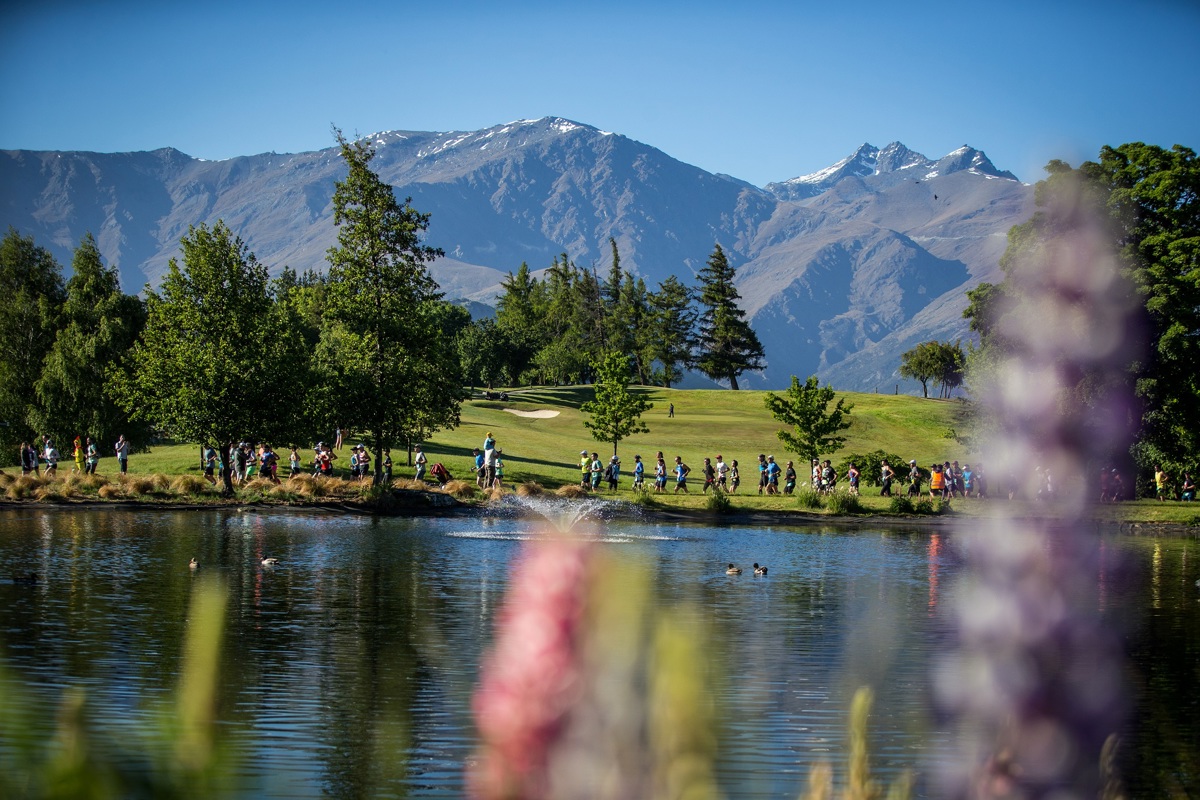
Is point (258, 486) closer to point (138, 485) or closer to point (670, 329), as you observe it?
point (138, 485)

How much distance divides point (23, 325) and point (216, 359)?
3227 cm

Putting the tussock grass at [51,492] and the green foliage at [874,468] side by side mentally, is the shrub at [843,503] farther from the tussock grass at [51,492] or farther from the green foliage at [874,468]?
the tussock grass at [51,492]

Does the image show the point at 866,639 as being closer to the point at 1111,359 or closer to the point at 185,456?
the point at 1111,359

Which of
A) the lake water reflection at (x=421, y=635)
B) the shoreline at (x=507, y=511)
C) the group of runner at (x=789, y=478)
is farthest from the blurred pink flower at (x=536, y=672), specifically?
the group of runner at (x=789, y=478)

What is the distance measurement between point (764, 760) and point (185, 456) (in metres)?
54.4

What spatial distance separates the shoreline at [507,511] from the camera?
1875 inches

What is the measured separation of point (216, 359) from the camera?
49.6 m

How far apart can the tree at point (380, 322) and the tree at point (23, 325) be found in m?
23.3

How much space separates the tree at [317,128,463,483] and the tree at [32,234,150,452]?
15.9 m

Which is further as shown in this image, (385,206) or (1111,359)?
(385,206)

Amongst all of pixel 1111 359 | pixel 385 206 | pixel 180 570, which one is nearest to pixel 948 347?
pixel 385 206

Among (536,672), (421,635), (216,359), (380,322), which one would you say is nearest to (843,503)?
(380,322)

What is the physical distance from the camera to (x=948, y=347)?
19288 centimetres

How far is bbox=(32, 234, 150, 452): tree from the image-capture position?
66812 mm
